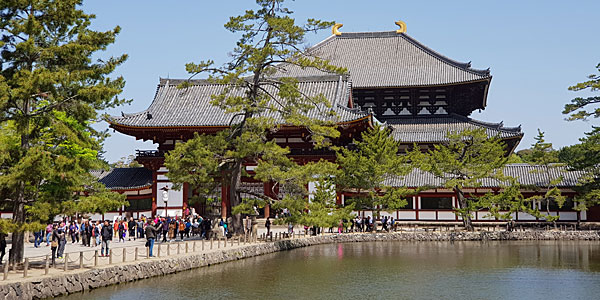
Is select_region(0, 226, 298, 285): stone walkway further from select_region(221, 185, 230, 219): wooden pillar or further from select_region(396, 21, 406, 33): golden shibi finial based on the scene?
select_region(396, 21, 406, 33): golden shibi finial

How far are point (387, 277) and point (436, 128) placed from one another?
3009 centimetres

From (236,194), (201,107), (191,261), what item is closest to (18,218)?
(191,261)

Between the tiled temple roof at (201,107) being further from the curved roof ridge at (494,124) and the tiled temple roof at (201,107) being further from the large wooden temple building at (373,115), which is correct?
the curved roof ridge at (494,124)

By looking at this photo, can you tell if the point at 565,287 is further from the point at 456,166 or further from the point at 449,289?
the point at 456,166

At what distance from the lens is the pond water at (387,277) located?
54.4 ft

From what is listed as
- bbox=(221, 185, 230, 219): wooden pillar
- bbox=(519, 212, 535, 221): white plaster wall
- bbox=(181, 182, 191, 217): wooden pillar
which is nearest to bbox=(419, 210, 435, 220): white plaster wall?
bbox=(519, 212, 535, 221): white plaster wall

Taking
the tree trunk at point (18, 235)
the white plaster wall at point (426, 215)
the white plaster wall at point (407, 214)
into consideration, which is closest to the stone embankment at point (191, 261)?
the tree trunk at point (18, 235)

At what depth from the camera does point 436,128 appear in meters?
48.1

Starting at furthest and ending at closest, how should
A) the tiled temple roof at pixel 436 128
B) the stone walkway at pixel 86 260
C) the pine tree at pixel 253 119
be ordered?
the tiled temple roof at pixel 436 128 < the pine tree at pixel 253 119 < the stone walkway at pixel 86 260

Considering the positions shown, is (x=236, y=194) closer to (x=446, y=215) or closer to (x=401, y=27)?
(x=446, y=215)

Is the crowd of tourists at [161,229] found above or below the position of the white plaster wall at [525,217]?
below

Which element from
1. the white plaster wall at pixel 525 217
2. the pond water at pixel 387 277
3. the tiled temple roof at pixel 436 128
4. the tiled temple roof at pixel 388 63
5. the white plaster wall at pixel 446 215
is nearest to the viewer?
the pond water at pixel 387 277

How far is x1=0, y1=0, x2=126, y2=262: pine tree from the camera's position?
16.6 m

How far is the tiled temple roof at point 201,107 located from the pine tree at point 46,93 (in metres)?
19.2
